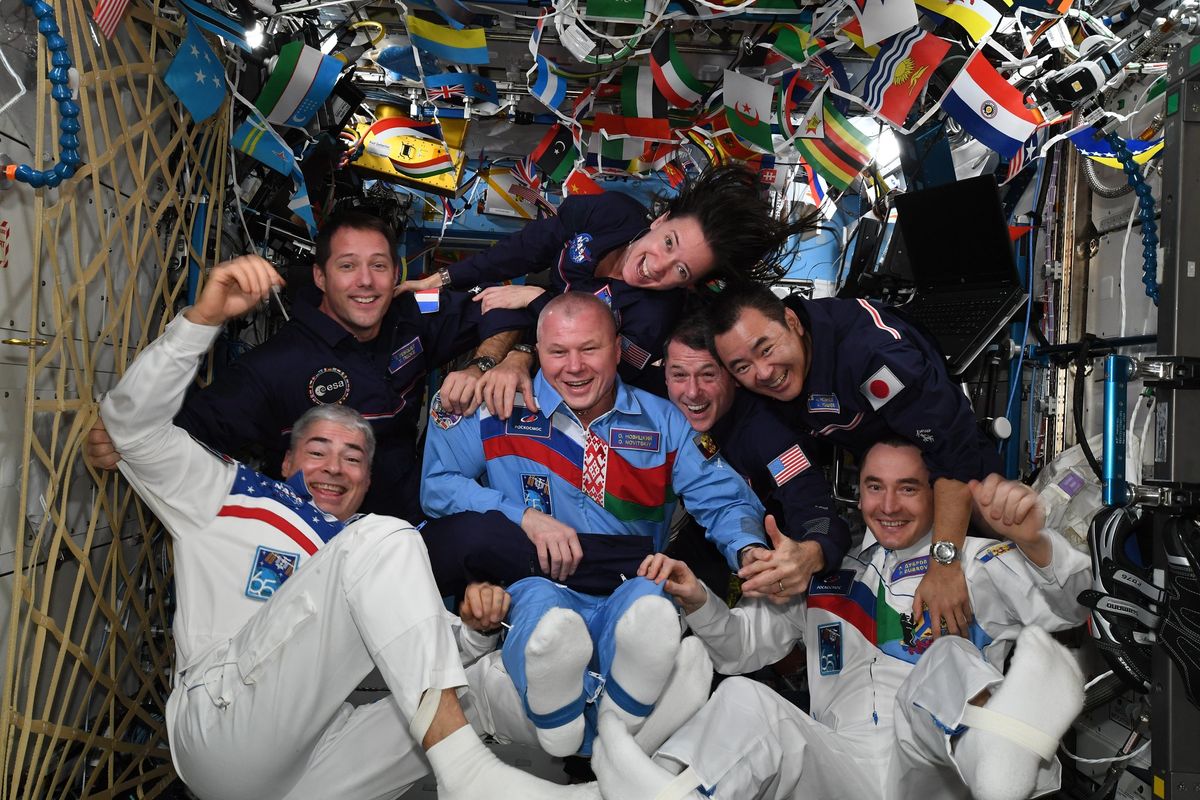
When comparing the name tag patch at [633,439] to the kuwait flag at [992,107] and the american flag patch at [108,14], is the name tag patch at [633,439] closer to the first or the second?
the kuwait flag at [992,107]

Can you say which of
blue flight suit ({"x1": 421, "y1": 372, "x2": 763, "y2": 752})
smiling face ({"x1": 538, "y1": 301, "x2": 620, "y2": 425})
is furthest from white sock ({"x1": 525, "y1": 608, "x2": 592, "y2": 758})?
smiling face ({"x1": 538, "y1": 301, "x2": 620, "y2": 425})

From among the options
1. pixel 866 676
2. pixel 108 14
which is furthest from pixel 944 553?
pixel 108 14

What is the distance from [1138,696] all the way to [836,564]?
93 centimetres

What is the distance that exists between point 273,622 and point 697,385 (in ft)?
5.08

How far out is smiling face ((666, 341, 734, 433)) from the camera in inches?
115

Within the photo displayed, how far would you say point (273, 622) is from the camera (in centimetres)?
204

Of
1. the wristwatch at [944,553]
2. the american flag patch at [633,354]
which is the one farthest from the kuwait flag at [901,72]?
the wristwatch at [944,553]

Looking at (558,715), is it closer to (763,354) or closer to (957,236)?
(763,354)

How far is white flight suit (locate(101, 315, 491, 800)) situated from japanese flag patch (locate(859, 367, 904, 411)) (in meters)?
1.47

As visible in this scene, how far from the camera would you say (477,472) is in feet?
9.36

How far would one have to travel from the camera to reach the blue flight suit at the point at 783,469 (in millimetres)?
2703

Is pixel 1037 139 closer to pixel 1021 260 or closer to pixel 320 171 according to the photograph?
pixel 1021 260

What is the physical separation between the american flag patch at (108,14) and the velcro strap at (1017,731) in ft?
9.38

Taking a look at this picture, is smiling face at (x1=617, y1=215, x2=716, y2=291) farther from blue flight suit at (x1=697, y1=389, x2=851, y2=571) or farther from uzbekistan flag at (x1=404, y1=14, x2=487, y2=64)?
uzbekistan flag at (x1=404, y1=14, x2=487, y2=64)
